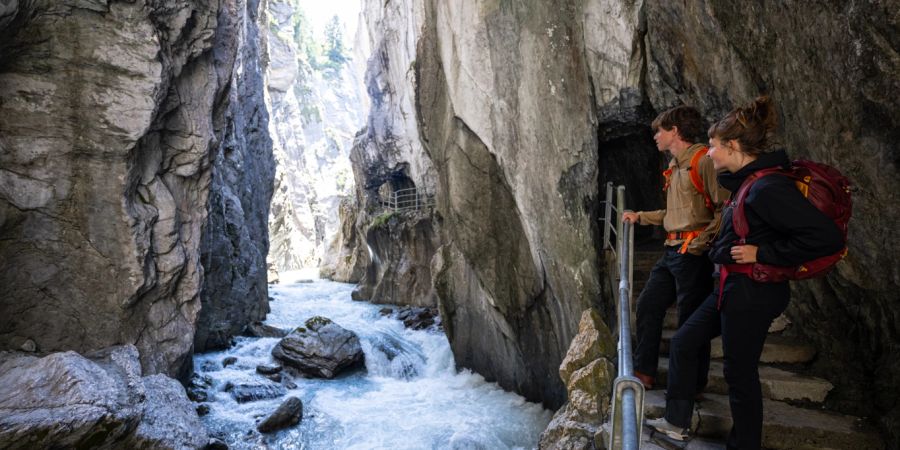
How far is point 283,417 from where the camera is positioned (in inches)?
397

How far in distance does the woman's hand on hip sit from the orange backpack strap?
3.13ft

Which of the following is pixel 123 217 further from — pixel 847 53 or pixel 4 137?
pixel 847 53

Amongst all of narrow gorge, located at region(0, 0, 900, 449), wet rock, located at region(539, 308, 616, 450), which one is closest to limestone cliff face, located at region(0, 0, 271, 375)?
narrow gorge, located at region(0, 0, 900, 449)

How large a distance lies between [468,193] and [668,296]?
6.71 metres

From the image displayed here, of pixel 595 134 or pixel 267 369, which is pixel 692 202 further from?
pixel 267 369

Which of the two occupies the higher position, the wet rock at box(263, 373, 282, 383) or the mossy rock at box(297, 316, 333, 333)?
the mossy rock at box(297, 316, 333, 333)

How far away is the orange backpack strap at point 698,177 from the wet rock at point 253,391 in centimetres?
1137

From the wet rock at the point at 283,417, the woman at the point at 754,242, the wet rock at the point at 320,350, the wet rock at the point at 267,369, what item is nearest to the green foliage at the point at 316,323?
the wet rock at the point at 320,350

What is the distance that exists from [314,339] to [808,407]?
504 inches

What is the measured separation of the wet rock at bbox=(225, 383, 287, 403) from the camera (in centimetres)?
1169

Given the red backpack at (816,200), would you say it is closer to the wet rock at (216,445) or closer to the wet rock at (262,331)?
the wet rock at (216,445)

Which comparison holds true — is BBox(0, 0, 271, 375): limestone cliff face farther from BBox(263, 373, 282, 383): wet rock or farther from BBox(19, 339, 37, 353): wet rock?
BBox(263, 373, 282, 383): wet rock

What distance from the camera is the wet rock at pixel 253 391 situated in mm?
11695

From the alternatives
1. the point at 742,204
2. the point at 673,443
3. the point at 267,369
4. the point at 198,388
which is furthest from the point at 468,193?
the point at 198,388
